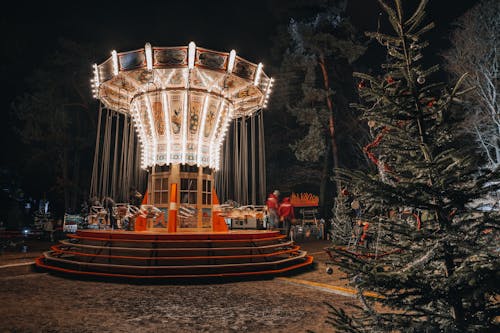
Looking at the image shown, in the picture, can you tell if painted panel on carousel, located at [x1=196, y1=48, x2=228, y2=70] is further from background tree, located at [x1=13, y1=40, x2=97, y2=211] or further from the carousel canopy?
background tree, located at [x1=13, y1=40, x2=97, y2=211]

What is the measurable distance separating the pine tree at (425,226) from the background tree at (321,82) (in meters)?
19.1

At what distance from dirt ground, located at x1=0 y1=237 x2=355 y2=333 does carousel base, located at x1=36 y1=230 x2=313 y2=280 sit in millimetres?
392

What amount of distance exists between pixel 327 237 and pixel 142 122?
13902 millimetres

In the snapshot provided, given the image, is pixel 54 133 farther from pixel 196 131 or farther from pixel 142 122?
pixel 196 131

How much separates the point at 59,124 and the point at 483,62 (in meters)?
28.7

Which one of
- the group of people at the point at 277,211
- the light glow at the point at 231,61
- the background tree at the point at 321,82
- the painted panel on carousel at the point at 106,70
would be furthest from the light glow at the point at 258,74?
the background tree at the point at 321,82

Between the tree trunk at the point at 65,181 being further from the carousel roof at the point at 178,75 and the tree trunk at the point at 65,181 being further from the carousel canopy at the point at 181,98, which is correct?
the carousel canopy at the point at 181,98

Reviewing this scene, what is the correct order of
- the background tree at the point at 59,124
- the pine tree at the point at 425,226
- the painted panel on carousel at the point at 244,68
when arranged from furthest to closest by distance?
the background tree at the point at 59,124
the painted panel on carousel at the point at 244,68
the pine tree at the point at 425,226

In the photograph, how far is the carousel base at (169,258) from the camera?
7.22 m

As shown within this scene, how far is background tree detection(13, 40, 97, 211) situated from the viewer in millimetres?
23562

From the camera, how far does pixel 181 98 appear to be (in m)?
12.4

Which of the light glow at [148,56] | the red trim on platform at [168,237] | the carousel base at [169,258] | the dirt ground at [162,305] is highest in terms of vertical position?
the light glow at [148,56]

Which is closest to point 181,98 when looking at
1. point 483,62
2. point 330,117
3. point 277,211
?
point 277,211

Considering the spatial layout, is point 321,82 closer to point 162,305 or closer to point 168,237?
point 168,237
